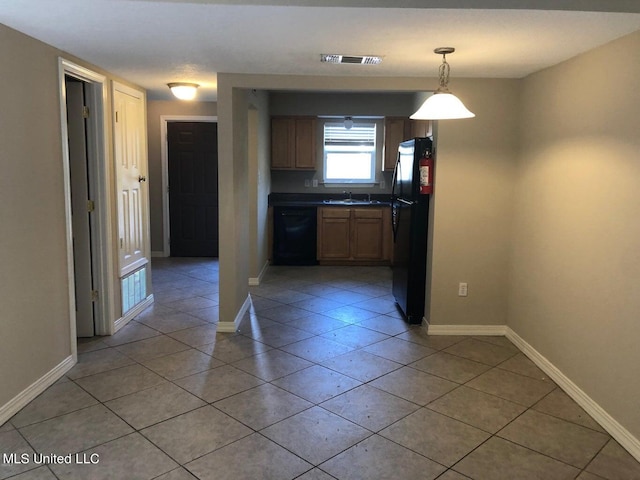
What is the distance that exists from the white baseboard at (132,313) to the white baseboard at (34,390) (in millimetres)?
777

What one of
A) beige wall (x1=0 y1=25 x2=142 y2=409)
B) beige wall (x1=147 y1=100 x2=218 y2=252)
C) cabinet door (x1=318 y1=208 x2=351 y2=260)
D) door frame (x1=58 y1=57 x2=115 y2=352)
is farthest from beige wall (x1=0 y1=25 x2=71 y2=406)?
cabinet door (x1=318 y1=208 x2=351 y2=260)

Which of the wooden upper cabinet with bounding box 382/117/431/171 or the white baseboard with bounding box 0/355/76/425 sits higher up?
the wooden upper cabinet with bounding box 382/117/431/171

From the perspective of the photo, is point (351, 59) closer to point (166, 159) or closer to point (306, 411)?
point (306, 411)

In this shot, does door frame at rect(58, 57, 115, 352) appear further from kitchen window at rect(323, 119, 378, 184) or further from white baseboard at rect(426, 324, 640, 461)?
kitchen window at rect(323, 119, 378, 184)

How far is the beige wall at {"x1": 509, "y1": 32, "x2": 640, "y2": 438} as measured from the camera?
261 cm

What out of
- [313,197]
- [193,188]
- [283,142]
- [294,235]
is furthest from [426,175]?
[193,188]

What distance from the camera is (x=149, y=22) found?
2566 mm

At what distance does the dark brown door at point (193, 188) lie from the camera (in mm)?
7457

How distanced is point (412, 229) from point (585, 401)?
1.94 meters

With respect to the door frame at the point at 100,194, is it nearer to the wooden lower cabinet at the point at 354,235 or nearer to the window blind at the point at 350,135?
the wooden lower cabinet at the point at 354,235

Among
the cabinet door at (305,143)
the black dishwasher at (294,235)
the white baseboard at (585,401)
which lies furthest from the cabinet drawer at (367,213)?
the white baseboard at (585,401)

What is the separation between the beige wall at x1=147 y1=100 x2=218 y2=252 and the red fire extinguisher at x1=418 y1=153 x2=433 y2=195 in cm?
388

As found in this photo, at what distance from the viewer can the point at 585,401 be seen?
2.99 metres

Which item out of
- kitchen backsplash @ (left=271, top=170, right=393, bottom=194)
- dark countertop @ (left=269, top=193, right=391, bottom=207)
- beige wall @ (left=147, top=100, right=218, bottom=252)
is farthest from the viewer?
kitchen backsplash @ (left=271, top=170, right=393, bottom=194)
